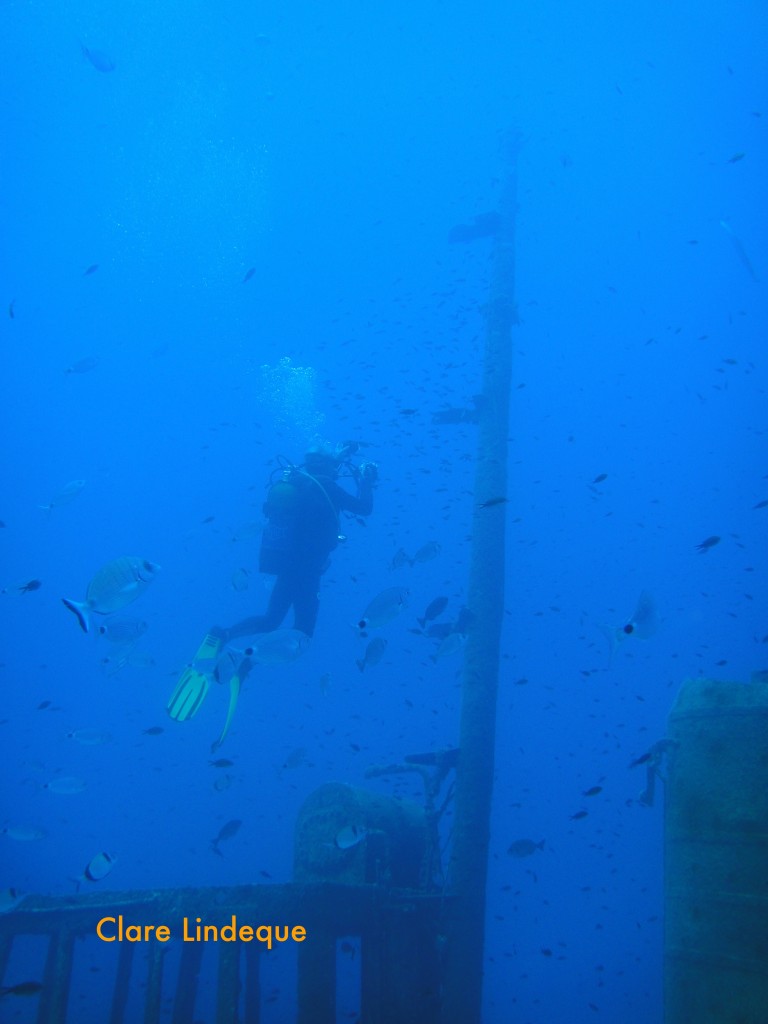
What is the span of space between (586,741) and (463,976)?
5795cm

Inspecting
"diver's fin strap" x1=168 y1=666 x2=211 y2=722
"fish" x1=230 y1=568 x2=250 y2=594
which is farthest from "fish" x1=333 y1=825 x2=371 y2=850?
"fish" x1=230 y1=568 x2=250 y2=594

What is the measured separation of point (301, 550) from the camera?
874cm

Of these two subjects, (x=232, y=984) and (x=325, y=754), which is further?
(x=325, y=754)

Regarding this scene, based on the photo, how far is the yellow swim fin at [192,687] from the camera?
25.9ft

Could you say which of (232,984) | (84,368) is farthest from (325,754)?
(232,984)

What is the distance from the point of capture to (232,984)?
5.71 meters

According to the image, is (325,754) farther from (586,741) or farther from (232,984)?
(232,984)

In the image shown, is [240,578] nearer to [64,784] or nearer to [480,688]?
[64,784]

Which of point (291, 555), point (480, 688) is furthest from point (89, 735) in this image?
point (480, 688)

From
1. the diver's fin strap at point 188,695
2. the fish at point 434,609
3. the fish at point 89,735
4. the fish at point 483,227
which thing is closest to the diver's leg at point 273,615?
the diver's fin strap at point 188,695

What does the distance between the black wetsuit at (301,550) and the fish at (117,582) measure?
8.58 feet

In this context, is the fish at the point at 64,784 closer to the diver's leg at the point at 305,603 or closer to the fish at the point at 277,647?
the diver's leg at the point at 305,603

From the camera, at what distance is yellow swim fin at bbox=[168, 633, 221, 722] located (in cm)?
791

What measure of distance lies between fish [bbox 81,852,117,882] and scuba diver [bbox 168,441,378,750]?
1673 millimetres
